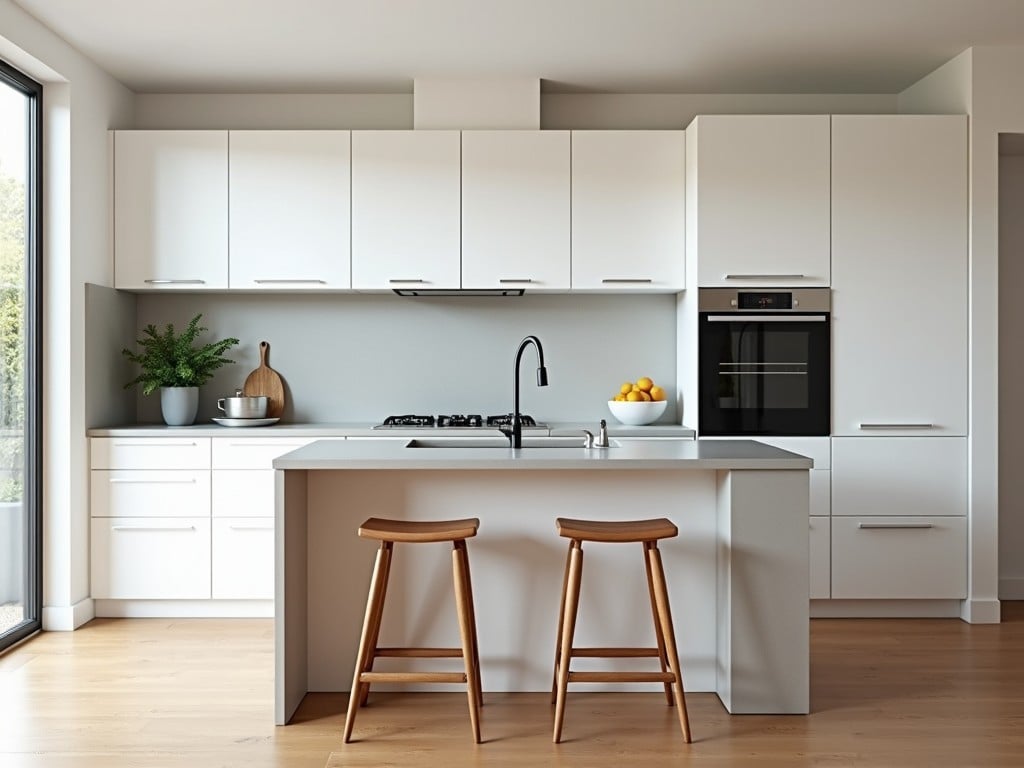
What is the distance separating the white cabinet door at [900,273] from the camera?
4.39m

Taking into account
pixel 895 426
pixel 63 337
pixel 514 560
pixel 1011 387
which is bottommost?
pixel 514 560

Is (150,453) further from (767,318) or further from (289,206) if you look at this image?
(767,318)

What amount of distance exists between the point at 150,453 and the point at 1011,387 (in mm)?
4317

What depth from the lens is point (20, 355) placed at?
13.2ft

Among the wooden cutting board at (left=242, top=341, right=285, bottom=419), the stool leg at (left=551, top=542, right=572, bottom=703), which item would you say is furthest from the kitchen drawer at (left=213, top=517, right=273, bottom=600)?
the stool leg at (left=551, top=542, right=572, bottom=703)

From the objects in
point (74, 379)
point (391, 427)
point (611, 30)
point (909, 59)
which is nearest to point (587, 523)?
point (391, 427)

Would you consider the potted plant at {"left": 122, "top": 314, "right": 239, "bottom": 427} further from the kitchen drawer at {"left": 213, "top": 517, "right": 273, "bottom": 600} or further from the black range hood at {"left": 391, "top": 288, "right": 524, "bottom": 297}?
the black range hood at {"left": 391, "top": 288, "right": 524, "bottom": 297}

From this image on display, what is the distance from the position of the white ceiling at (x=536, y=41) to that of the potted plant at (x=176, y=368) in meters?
1.32

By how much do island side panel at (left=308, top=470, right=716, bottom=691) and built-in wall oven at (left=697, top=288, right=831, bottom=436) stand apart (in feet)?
3.96

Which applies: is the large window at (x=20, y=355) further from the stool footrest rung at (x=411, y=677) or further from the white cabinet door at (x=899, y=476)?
the white cabinet door at (x=899, y=476)

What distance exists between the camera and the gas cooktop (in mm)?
4660

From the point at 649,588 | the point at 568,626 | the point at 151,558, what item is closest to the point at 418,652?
the point at 568,626

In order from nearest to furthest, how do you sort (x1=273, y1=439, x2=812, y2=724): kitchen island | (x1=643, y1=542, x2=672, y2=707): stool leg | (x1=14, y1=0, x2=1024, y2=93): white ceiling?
(x1=643, y1=542, x2=672, y2=707): stool leg < (x1=273, y1=439, x2=812, y2=724): kitchen island < (x1=14, y1=0, x2=1024, y2=93): white ceiling

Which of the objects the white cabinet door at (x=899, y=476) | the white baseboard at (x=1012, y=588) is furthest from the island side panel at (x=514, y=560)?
the white baseboard at (x=1012, y=588)
